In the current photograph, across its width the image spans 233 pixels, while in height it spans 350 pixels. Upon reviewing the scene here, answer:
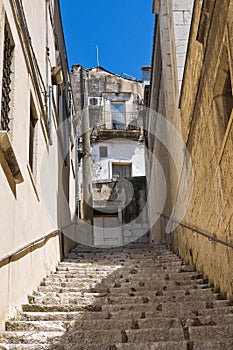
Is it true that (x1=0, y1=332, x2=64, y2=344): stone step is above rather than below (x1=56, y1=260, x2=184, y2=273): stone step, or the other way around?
above

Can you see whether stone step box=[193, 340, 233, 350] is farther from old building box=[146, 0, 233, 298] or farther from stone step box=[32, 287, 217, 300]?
stone step box=[32, 287, 217, 300]

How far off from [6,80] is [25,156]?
1.16 m

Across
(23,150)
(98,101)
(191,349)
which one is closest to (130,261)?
(23,150)

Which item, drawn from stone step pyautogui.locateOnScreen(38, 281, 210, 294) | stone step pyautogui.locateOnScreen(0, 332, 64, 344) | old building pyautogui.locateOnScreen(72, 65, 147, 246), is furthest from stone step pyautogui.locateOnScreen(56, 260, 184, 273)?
old building pyautogui.locateOnScreen(72, 65, 147, 246)

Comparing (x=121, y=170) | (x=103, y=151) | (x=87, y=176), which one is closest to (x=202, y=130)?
(x=87, y=176)

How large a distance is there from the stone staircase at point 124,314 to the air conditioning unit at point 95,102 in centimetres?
Result: 2099

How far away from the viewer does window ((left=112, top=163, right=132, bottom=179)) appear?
1025 inches

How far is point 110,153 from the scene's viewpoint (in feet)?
84.9

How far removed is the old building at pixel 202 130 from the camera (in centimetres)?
480

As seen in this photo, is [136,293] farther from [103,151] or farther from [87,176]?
[103,151]

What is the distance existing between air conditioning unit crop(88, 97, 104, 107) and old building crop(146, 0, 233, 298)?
1649 centimetres

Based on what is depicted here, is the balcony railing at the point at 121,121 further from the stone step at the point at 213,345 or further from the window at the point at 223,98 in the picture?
the stone step at the point at 213,345

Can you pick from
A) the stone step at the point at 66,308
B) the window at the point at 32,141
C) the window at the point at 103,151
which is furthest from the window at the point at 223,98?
the window at the point at 103,151

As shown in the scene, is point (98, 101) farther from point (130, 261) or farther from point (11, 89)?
point (11, 89)
